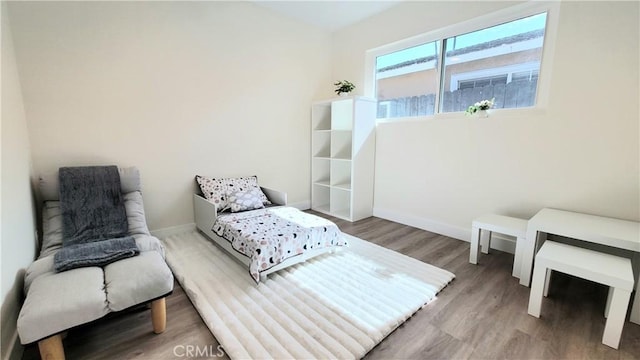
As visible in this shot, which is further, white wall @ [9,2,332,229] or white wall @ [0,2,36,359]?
white wall @ [9,2,332,229]

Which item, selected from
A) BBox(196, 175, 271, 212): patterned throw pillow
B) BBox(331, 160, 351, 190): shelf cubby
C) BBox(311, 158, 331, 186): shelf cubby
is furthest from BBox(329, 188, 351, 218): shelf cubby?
BBox(196, 175, 271, 212): patterned throw pillow

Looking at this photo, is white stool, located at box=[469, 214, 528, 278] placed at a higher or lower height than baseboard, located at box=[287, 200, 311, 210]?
higher

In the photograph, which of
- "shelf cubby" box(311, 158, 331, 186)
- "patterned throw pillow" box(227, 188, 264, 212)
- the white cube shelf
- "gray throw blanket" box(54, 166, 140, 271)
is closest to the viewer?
"gray throw blanket" box(54, 166, 140, 271)

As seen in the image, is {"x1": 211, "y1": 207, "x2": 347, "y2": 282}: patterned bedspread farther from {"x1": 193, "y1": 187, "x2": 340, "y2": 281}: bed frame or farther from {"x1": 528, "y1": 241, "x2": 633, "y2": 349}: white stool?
{"x1": 528, "y1": 241, "x2": 633, "y2": 349}: white stool

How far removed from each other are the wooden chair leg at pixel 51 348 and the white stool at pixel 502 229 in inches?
117

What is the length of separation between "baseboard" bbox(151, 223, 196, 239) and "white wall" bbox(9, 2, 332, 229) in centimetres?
6

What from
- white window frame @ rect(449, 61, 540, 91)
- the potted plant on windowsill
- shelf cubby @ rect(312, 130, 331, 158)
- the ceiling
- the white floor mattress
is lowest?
the white floor mattress

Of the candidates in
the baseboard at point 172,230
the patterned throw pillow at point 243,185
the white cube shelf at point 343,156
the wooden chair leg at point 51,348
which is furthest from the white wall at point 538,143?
the wooden chair leg at point 51,348

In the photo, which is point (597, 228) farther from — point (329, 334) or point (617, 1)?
point (329, 334)

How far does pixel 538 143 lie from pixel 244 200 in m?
3.01

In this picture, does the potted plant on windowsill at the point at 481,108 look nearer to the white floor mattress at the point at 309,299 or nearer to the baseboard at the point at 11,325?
the white floor mattress at the point at 309,299

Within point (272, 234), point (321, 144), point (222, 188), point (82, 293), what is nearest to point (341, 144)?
point (321, 144)

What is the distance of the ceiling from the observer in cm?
340

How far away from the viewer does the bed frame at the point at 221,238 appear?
2295mm
